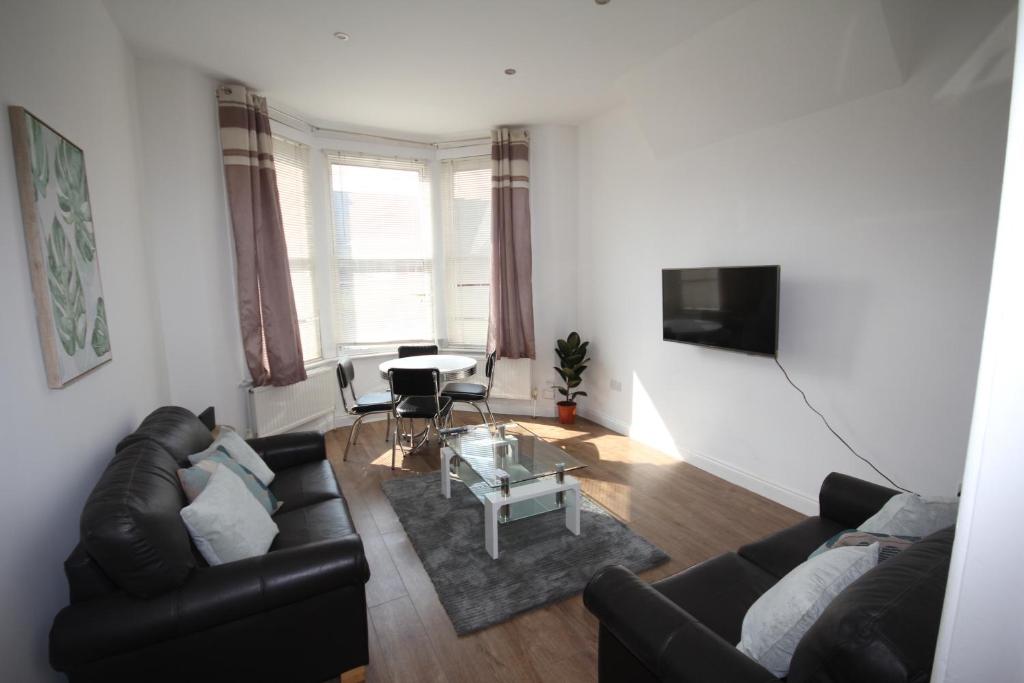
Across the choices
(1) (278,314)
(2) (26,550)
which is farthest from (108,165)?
(2) (26,550)

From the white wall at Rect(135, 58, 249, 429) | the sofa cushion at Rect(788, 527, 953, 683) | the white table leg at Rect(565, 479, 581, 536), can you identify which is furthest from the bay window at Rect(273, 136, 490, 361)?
the sofa cushion at Rect(788, 527, 953, 683)

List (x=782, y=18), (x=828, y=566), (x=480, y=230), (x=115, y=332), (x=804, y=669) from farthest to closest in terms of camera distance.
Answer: (x=480, y=230) → (x=782, y=18) → (x=115, y=332) → (x=828, y=566) → (x=804, y=669)

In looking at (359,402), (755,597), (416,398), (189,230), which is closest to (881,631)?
(755,597)

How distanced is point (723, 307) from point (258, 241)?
11.9 ft

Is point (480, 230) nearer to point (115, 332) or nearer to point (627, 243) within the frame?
point (627, 243)

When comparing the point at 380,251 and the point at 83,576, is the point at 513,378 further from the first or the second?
the point at 83,576

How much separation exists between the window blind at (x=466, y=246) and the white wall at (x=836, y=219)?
5.97 feet

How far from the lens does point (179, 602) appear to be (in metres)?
1.48

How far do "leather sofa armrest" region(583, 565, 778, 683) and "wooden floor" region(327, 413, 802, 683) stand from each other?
2.24ft

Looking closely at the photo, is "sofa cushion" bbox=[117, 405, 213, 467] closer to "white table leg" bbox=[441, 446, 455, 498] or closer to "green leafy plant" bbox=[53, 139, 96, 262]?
"green leafy plant" bbox=[53, 139, 96, 262]

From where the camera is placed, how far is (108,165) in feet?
8.36

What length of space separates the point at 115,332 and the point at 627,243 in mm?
3819

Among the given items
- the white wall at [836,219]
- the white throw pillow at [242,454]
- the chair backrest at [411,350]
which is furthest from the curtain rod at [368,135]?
the white throw pillow at [242,454]

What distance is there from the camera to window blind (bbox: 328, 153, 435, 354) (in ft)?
16.2
